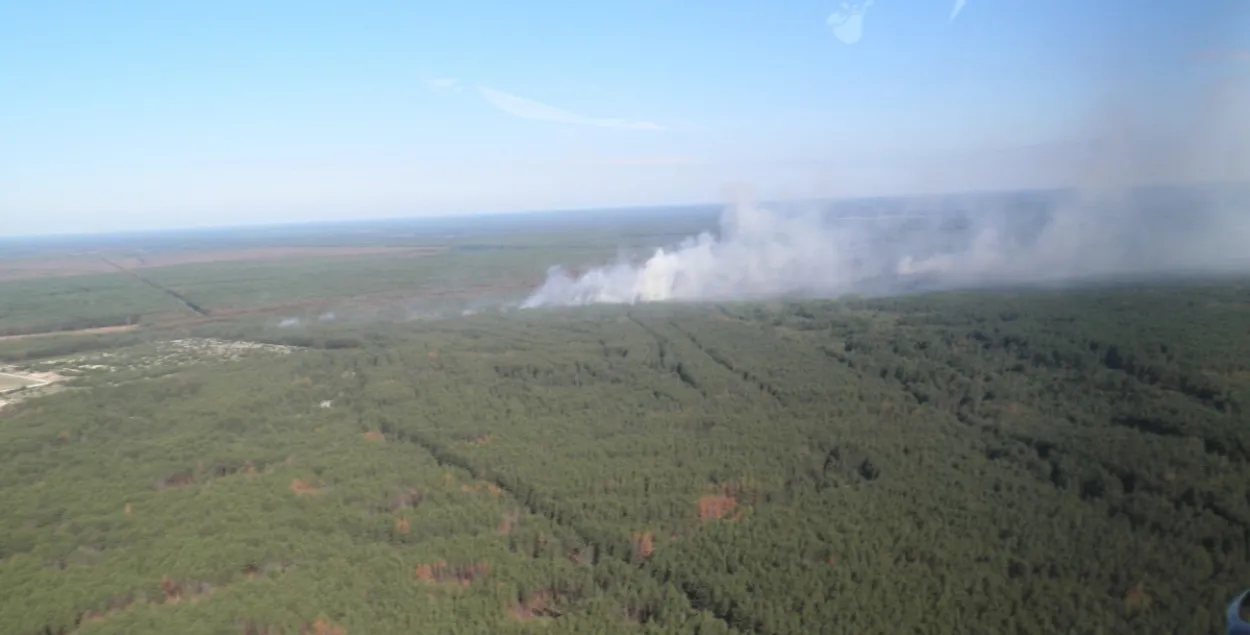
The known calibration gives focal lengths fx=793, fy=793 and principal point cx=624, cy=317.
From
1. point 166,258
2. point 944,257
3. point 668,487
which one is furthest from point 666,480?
point 166,258

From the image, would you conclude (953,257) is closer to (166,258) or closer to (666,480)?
(666,480)

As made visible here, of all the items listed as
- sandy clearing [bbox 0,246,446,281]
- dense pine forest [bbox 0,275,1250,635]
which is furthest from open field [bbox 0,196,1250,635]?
sandy clearing [bbox 0,246,446,281]

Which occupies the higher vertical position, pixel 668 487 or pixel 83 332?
pixel 83 332

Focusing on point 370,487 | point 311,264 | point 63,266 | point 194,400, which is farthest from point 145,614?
point 63,266

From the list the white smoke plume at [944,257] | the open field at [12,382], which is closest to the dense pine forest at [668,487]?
the open field at [12,382]

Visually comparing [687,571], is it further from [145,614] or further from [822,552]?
[145,614]

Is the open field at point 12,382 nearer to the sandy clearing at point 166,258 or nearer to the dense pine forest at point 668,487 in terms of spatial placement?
the dense pine forest at point 668,487

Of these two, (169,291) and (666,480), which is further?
(169,291)
